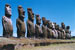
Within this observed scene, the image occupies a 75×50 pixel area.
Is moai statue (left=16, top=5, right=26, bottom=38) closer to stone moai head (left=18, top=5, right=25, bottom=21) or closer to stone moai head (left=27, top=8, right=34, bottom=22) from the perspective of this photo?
stone moai head (left=18, top=5, right=25, bottom=21)

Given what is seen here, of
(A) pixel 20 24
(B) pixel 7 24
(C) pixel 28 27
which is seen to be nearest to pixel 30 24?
(C) pixel 28 27

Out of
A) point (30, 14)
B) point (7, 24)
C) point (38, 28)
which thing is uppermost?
point (30, 14)

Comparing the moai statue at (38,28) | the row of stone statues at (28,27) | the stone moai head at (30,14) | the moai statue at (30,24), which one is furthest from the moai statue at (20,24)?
the moai statue at (38,28)

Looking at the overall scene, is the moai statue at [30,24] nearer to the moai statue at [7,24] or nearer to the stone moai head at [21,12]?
the stone moai head at [21,12]

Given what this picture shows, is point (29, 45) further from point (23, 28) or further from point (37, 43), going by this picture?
point (23, 28)

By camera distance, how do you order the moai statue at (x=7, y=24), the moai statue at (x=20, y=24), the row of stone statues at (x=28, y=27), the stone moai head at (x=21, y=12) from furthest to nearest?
1. the stone moai head at (x=21, y=12)
2. the moai statue at (x=20, y=24)
3. the row of stone statues at (x=28, y=27)
4. the moai statue at (x=7, y=24)

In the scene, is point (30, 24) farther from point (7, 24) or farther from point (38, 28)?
point (7, 24)

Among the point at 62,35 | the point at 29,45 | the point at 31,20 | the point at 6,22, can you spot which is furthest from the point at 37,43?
the point at 62,35

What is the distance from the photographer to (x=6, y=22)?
1130cm

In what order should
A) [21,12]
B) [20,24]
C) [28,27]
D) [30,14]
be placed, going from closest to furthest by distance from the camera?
1. [20,24]
2. [21,12]
3. [28,27]
4. [30,14]

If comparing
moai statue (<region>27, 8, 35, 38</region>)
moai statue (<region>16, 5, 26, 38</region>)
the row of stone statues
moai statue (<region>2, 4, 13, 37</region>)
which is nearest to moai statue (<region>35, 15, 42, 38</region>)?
the row of stone statues

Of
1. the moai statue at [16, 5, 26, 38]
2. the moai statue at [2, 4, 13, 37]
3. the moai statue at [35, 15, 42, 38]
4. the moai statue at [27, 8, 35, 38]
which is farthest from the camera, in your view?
the moai statue at [35, 15, 42, 38]

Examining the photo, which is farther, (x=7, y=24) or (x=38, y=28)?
(x=38, y=28)

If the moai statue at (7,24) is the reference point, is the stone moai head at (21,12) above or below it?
above
